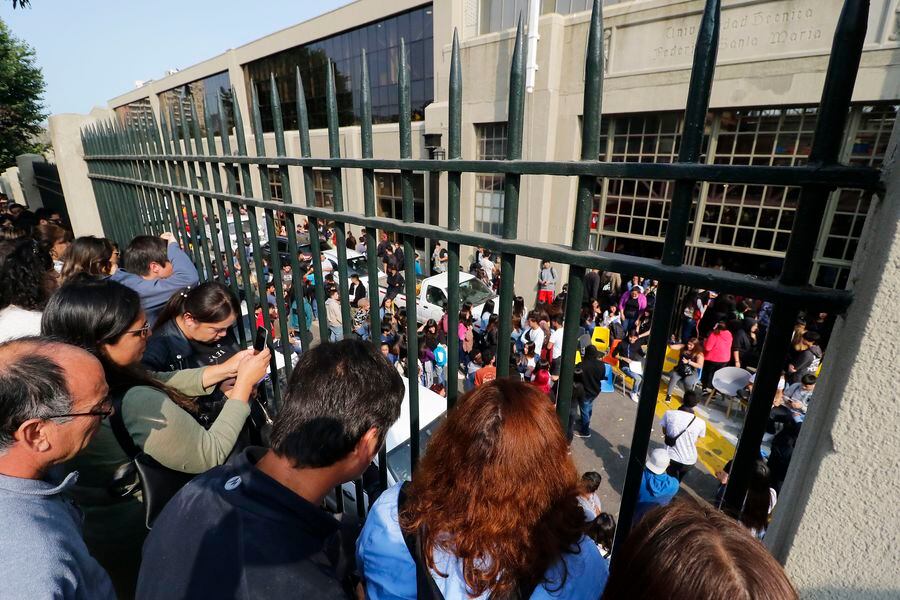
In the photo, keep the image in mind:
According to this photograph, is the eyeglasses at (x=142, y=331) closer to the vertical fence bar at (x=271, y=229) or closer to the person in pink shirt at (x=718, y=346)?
the vertical fence bar at (x=271, y=229)

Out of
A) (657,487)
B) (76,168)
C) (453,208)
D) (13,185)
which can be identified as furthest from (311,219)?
(13,185)

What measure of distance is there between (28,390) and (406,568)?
119 cm

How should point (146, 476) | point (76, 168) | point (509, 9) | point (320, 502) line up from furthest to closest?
point (509, 9)
point (76, 168)
point (146, 476)
point (320, 502)

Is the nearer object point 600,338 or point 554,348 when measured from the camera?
point 554,348

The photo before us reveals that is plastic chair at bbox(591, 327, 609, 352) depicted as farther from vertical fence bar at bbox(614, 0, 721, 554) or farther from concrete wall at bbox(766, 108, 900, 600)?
concrete wall at bbox(766, 108, 900, 600)

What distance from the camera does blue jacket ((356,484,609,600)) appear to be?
1.13 m

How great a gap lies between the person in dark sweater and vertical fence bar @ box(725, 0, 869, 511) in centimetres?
95

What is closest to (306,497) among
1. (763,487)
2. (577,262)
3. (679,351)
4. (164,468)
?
(164,468)

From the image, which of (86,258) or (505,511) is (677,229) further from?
(86,258)

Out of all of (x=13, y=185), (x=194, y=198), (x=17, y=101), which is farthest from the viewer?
(x=17, y=101)

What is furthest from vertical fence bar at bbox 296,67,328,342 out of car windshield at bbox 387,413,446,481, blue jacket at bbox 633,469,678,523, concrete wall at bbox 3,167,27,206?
concrete wall at bbox 3,167,27,206

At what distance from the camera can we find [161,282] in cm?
302

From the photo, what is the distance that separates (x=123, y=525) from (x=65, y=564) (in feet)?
2.51

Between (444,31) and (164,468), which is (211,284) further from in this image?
(444,31)
